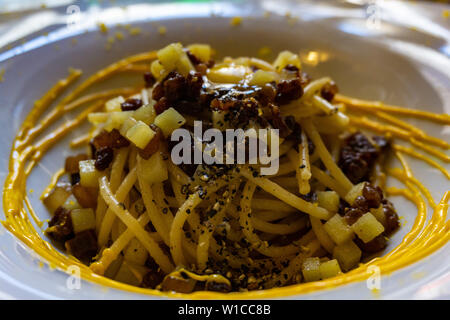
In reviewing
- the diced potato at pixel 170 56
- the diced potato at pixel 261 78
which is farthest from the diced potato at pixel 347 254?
the diced potato at pixel 170 56

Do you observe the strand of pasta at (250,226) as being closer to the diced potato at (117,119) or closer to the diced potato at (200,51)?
the diced potato at (117,119)

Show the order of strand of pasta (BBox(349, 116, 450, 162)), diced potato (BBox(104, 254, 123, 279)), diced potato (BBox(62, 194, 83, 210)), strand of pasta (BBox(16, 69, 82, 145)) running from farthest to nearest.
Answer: strand of pasta (BBox(16, 69, 82, 145)) < strand of pasta (BBox(349, 116, 450, 162)) < diced potato (BBox(62, 194, 83, 210)) < diced potato (BBox(104, 254, 123, 279))

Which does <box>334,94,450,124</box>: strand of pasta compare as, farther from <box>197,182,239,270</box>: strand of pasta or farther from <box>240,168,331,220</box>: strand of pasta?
<box>197,182,239,270</box>: strand of pasta

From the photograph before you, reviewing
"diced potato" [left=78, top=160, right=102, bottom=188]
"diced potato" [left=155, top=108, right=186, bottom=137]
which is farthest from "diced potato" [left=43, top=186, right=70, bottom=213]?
"diced potato" [left=155, top=108, right=186, bottom=137]

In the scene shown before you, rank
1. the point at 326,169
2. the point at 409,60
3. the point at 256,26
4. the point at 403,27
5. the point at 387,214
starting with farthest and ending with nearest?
the point at 256,26 → the point at 403,27 → the point at 409,60 → the point at 326,169 → the point at 387,214

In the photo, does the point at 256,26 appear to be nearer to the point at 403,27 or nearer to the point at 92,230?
the point at 403,27
